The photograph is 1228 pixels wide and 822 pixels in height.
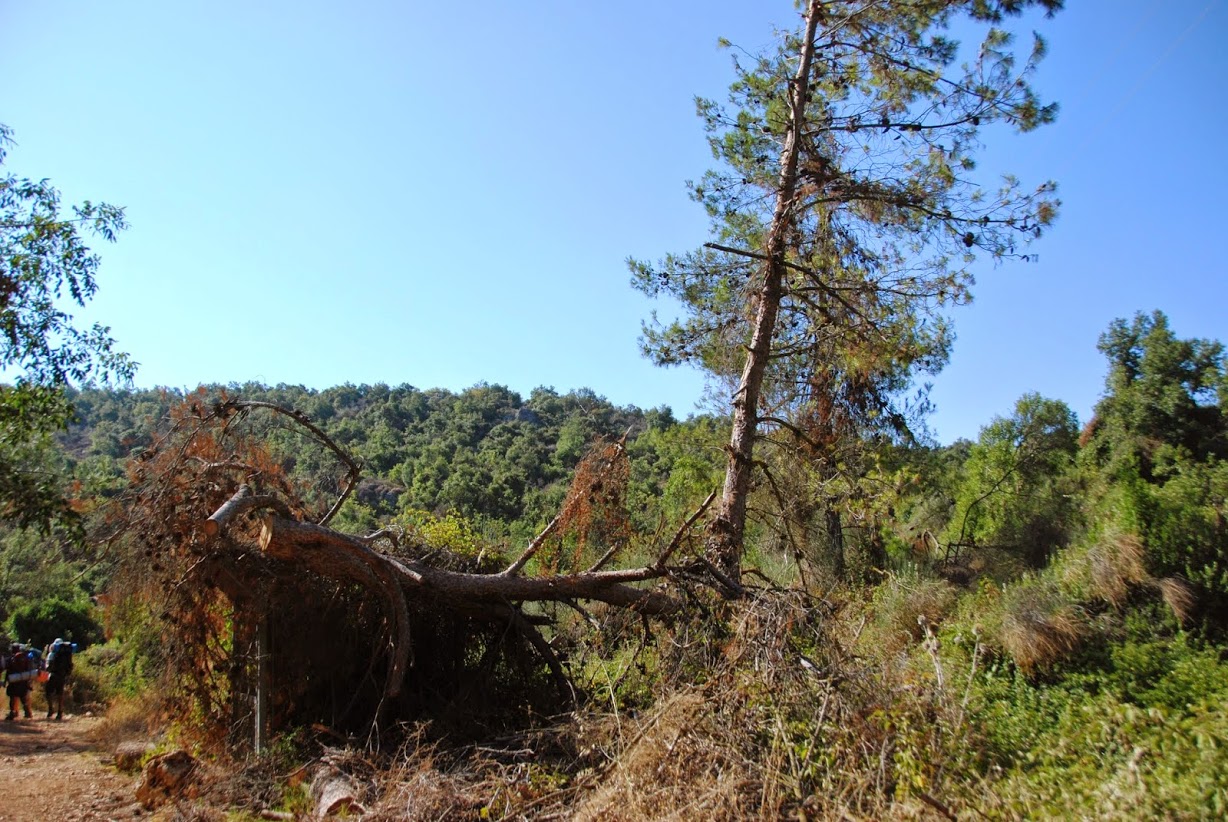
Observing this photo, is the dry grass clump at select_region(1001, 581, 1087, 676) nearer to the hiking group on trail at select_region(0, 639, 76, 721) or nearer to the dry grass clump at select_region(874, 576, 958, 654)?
the dry grass clump at select_region(874, 576, 958, 654)

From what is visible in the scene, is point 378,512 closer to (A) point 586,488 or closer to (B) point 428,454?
(B) point 428,454

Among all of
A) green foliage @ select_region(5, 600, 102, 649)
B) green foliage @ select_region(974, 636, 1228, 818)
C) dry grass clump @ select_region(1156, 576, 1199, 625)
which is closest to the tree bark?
green foliage @ select_region(974, 636, 1228, 818)

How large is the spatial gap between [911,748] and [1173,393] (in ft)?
73.3

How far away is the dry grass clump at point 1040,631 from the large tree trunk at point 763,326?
9.30 ft

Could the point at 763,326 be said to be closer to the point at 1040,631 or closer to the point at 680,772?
the point at 1040,631

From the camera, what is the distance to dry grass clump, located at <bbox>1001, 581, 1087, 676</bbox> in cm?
721

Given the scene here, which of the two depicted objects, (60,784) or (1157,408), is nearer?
(60,784)

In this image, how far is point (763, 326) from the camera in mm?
9711

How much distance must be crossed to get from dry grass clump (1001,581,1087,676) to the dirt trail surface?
7975 millimetres

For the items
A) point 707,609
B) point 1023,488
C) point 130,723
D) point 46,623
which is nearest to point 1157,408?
point 1023,488

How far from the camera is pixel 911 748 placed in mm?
4723

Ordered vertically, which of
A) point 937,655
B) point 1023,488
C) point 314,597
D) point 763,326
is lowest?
point 937,655

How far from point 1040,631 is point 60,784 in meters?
9.83

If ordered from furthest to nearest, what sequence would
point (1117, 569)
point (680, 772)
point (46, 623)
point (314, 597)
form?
point (46, 623)
point (314, 597)
point (1117, 569)
point (680, 772)
